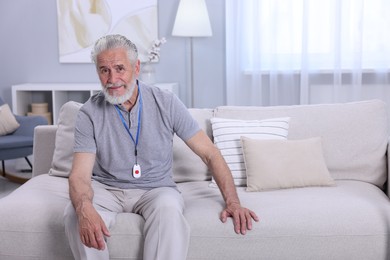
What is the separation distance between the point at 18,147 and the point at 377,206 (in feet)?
8.86

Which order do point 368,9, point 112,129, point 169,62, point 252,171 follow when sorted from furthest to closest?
point 169,62 → point 368,9 → point 252,171 → point 112,129

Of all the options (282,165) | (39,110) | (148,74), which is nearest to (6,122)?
(39,110)

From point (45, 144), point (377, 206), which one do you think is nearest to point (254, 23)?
point (45, 144)

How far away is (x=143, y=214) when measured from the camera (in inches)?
89.0

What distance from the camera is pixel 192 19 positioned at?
4.56 metres

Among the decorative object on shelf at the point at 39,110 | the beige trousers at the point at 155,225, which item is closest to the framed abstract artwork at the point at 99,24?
the decorative object on shelf at the point at 39,110

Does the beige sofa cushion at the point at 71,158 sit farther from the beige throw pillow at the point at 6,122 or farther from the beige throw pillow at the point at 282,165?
the beige throw pillow at the point at 6,122

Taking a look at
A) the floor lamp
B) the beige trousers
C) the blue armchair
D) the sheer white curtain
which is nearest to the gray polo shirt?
the beige trousers

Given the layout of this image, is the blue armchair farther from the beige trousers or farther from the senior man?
the beige trousers

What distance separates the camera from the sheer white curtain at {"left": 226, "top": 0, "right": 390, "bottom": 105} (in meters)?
4.61

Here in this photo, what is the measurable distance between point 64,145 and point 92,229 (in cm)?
85

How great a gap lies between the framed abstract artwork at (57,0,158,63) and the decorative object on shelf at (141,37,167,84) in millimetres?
178

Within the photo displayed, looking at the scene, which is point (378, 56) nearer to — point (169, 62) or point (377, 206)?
point (169, 62)

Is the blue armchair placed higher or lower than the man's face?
lower
